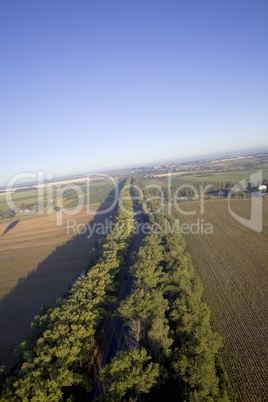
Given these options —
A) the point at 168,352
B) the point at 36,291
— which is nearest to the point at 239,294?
the point at 168,352

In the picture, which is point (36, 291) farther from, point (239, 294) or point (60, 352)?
point (239, 294)

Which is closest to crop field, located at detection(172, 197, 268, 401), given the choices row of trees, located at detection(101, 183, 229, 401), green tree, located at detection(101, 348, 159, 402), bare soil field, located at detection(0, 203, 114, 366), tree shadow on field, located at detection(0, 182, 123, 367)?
row of trees, located at detection(101, 183, 229, 401)

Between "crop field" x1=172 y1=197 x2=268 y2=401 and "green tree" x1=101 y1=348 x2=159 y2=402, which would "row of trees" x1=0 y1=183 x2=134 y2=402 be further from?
"crop field" x1=172 y1=197 x2=268 y2=401

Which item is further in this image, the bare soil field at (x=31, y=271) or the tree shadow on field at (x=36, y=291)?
the bare soil field at (x=31, y=271)

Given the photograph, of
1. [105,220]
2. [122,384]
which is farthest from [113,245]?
[105,220]

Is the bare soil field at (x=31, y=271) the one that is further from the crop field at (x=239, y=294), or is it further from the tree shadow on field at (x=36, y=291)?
the crop field at (x=239, y=294)

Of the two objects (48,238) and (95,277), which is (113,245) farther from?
(48,238)

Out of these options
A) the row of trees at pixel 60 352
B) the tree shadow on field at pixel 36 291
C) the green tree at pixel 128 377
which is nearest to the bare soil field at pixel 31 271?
the tree shadow on field at pixel 36 291
